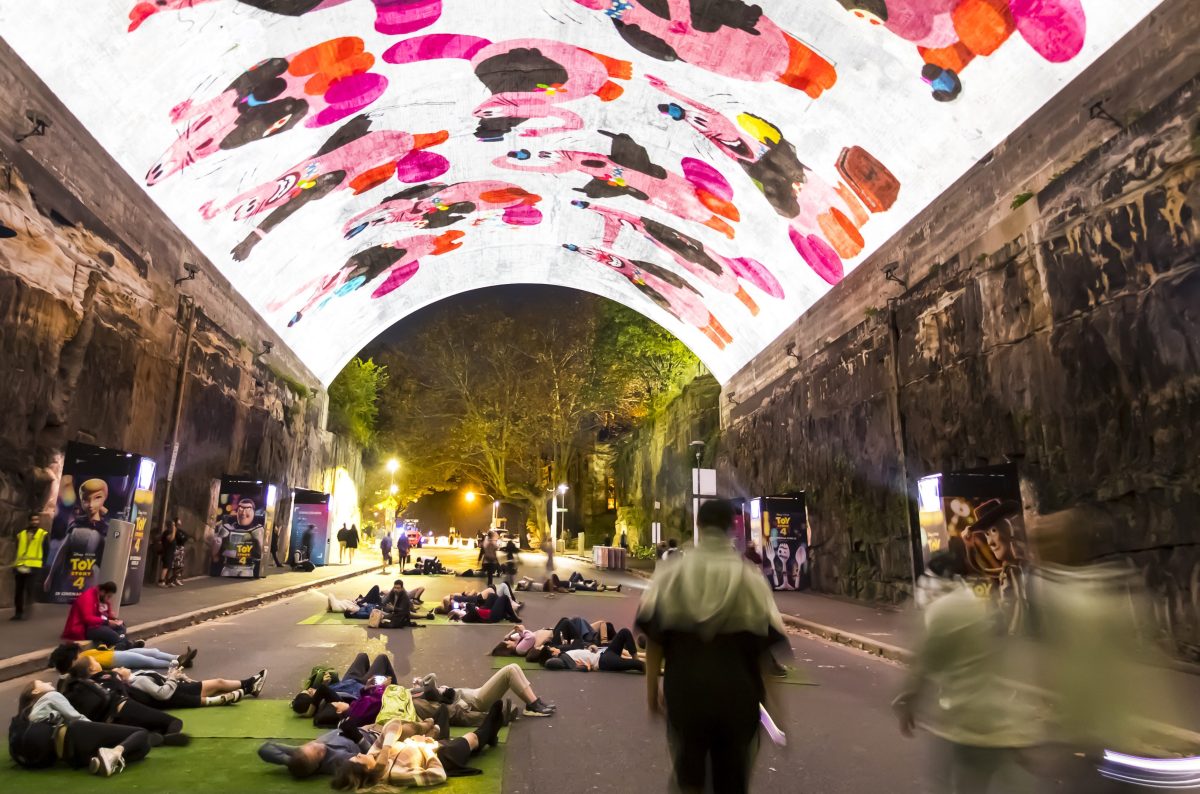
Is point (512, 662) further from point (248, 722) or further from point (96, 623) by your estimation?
point (96, 623)

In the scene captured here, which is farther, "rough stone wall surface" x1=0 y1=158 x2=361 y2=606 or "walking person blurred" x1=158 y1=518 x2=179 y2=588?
"walking person blurred" x1=158 y1=518 x2=179 y2=588

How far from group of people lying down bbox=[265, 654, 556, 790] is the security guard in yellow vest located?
6.38m

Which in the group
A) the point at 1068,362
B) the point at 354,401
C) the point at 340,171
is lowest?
the point at 1068,362

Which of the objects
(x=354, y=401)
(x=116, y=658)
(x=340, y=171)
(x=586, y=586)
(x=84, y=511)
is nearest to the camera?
(x=116, y=658)

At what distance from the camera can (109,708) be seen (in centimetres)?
471

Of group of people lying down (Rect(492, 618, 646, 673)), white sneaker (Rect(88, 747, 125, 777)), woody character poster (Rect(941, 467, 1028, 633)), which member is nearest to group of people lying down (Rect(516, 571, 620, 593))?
group of people lying down (Rect(492, 618, 646, 673))

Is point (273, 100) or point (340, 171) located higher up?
point (340, 171)

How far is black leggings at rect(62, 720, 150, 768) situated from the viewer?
4160mm

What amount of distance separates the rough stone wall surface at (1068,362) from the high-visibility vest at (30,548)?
1189cm

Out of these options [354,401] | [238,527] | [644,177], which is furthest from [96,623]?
[354,401]

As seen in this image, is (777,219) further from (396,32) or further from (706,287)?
(396,32)

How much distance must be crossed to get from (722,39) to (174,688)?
1279 cm

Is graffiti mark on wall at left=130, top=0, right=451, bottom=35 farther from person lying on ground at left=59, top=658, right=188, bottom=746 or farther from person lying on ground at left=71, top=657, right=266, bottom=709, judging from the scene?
person lying on ground at left=59, top=658, right=188, bottom=746

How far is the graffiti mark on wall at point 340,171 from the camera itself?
612 inches
